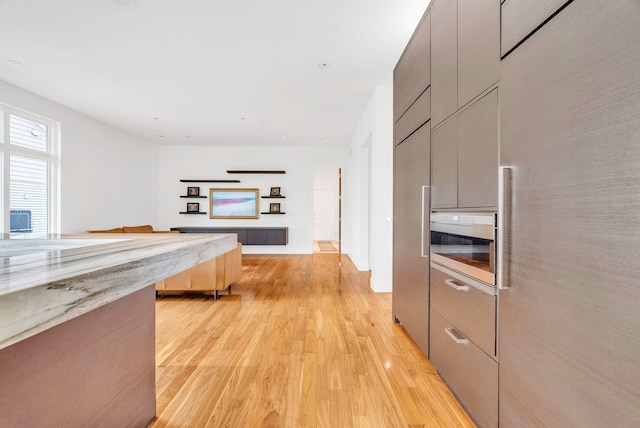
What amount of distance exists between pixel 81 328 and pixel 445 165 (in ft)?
6.25

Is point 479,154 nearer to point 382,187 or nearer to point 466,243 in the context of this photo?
point 466,243

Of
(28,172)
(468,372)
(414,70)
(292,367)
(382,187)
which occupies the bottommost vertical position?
(292,367)

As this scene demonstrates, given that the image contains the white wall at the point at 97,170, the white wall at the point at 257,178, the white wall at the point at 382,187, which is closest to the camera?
the white wall at the point at 382,187

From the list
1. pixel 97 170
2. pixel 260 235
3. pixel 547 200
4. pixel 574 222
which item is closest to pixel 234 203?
pixel 260 235

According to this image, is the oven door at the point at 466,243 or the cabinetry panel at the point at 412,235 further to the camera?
the cabinetry panel at the point at 412,235

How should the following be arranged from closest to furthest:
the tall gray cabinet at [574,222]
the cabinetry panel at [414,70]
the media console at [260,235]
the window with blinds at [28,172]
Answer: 1. the tall gray cabinet at [574,222]
2. the cabinetry panel at [414,70]
3. the window with blinds at [28,172]
4. the media console at [260,235]

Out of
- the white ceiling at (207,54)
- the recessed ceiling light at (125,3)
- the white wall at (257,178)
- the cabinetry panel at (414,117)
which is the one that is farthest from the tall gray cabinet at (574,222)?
the white wall at (257,178)

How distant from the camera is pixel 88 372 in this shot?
1.11 metres

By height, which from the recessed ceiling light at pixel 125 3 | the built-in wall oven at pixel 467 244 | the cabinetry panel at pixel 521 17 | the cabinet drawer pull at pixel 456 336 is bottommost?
the cabinet drawer pull at pixel 456 336

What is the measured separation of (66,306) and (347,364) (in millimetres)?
2001

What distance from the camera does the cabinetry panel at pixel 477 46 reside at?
1.37 metres

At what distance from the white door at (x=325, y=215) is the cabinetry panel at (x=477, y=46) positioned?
9.53m

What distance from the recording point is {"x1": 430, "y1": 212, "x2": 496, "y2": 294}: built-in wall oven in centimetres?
138

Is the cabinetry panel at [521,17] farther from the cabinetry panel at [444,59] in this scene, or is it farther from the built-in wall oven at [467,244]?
the built-in wall oven at [467,244]
